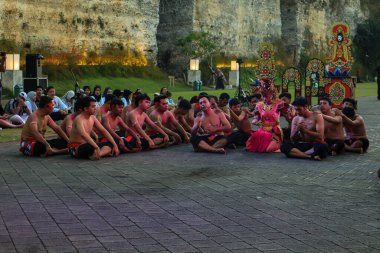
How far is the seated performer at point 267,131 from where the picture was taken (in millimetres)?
12291

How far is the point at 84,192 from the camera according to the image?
7.95m

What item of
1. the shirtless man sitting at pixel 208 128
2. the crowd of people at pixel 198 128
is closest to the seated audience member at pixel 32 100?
the crowd of people at pixel 198 128

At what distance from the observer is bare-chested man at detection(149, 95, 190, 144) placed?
1330 cm

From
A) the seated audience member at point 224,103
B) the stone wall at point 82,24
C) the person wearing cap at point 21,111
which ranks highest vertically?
the stone wall at point 82,24

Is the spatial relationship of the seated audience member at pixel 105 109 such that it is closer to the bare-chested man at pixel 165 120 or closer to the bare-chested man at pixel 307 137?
the bare-chested man at pixel 165 120

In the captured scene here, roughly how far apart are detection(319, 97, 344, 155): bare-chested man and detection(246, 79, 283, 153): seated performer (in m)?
0.85

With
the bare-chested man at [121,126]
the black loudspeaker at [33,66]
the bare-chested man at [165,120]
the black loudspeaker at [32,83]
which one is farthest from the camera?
the black loudspeaker at [33,66]

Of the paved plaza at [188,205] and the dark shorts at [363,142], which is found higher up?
the dark shorts at [363,142]

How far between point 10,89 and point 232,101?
15328 millimetres

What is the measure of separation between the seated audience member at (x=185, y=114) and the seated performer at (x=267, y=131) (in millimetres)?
1812

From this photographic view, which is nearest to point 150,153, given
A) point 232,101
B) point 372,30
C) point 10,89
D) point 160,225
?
point 232,101

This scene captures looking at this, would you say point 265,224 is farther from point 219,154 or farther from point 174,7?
point 174,7

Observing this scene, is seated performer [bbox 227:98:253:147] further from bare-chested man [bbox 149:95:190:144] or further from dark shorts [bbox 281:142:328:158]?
dark shorts [bbox 281:142:328:158]

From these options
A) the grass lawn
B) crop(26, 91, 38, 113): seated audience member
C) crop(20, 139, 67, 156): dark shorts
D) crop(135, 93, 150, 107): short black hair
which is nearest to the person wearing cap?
crop(26, 91, 38, 113): seated audience member
